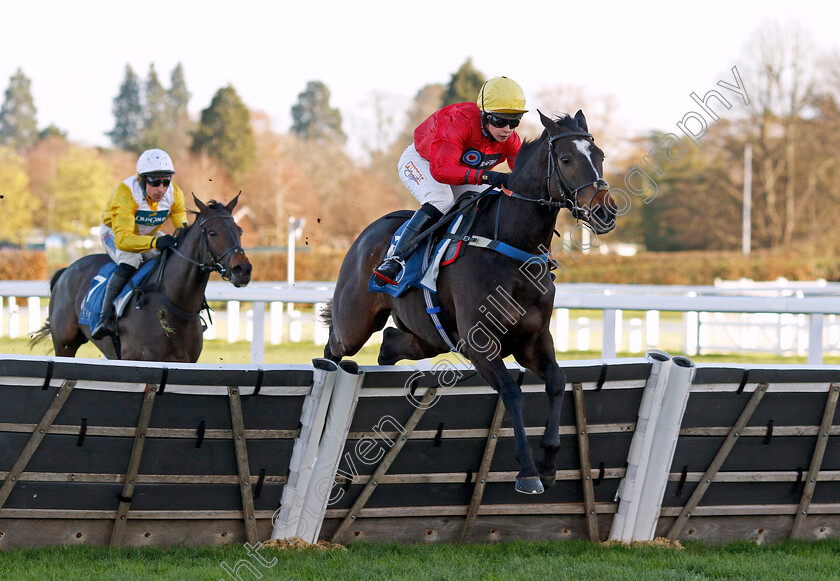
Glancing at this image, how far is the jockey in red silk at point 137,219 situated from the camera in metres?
6.42

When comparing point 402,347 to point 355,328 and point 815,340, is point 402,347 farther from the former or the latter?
point 815,340

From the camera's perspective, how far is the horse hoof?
409 cm

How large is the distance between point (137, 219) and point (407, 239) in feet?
8.34

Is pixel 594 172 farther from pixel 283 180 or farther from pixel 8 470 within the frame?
pixel 283 180

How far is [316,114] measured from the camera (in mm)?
74000

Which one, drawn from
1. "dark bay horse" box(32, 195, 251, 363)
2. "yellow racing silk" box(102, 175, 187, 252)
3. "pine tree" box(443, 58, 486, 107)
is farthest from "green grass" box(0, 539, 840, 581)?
"pine tree" box(443, 58, 486, 107)

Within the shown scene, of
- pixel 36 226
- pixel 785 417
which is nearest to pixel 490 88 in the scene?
pixel 785 417

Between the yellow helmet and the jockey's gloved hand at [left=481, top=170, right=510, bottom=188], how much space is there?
33cm

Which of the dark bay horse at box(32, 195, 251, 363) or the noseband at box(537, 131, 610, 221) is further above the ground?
the noseband at box(537, 131, 610, 221)

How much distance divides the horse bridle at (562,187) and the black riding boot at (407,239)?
2.13 ft

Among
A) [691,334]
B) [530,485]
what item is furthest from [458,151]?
[691,334]

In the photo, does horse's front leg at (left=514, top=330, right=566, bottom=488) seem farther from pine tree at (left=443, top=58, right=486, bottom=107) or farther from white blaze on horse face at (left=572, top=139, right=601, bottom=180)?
pine tree at (left=443, top=58, right=486, bottom=107)

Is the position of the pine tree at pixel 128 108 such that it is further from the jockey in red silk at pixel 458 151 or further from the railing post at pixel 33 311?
the jockey in red silk at pixel 458 151

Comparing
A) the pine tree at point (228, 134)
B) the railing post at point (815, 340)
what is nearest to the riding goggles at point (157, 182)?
the railing post at point (815, 340)
